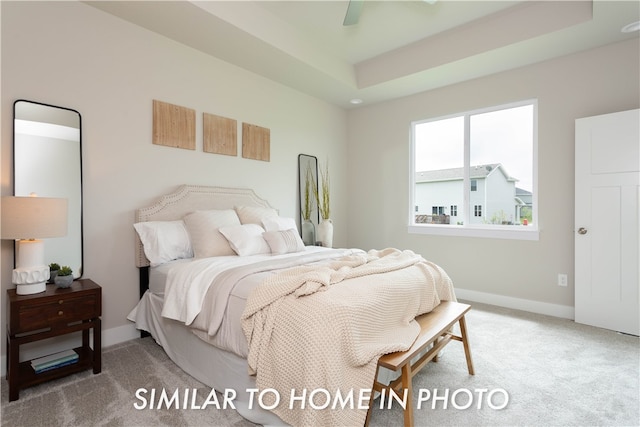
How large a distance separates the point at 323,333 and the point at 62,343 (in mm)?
2184

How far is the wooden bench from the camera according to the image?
1.51 metres

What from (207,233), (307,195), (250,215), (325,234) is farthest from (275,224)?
(307,195)

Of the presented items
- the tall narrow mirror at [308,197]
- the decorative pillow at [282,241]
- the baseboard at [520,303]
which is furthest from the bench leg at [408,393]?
the tall narrow mirror at [308,197]

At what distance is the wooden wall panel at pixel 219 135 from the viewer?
3.32 metres

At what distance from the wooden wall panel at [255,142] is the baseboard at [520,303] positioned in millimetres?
2897

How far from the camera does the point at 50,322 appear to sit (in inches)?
78.4

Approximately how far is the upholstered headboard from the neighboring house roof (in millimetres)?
2321

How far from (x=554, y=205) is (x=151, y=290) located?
3939 millimetres

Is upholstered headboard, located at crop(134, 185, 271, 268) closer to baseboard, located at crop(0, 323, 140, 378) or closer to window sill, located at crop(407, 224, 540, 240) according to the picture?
baseboard, located at crop(0, 323, 140, 378)

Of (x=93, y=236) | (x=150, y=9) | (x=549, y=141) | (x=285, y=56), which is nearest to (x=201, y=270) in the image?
(x=93, y=236)

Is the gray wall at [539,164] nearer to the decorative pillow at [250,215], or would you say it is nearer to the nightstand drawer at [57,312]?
the decorative pillow at [250,215]

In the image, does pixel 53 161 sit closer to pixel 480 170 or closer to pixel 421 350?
pixel 421 350

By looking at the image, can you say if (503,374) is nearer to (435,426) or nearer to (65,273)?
(435,426)

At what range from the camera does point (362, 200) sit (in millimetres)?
5023
